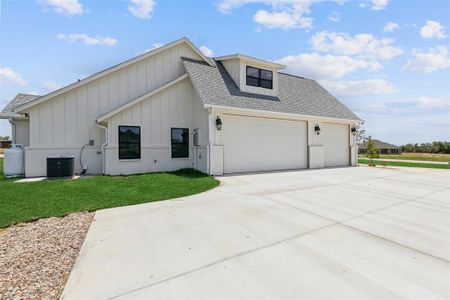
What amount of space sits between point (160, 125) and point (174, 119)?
0.76 meters

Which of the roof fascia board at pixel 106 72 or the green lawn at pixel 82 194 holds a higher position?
the roof fascia board at pixel 106 72

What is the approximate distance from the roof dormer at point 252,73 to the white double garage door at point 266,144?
1975 millimetres

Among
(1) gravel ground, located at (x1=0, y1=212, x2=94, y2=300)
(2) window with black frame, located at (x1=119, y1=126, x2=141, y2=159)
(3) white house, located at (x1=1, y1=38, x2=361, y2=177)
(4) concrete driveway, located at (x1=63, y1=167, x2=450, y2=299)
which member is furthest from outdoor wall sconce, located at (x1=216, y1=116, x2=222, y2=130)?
(1) gravel ground, located at (x1=0, y1=212, x2=94, y2=300)

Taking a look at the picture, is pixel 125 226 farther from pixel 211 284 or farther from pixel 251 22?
pixel 251 22

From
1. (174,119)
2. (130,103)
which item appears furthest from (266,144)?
(130,103)

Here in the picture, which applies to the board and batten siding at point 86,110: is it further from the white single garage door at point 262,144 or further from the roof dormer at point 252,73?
the white single garage door at point 262,144

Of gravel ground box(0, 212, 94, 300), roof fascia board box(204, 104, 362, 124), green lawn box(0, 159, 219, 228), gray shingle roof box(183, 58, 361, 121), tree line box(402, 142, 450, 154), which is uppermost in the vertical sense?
gray shingle roof box(183, 58, 361, 121)

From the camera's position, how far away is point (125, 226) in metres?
4.56

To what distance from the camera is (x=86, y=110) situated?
35.9 feet

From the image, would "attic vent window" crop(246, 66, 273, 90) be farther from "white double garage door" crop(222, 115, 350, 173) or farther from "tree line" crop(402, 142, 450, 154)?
"tree line" crop(402, 142, 450, 154)

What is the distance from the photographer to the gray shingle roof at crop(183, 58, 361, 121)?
38.0 ft

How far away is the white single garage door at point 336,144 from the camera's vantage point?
1554cm

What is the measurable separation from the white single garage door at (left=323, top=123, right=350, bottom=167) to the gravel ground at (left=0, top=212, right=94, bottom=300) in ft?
46.1

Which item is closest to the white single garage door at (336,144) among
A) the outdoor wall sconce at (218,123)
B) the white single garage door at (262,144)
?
the white single garage door at (262,144)
